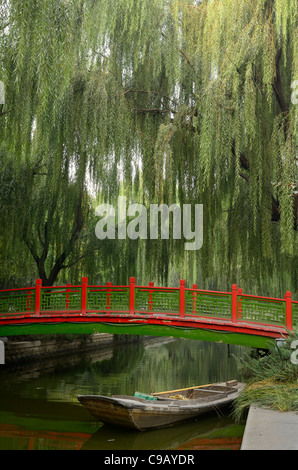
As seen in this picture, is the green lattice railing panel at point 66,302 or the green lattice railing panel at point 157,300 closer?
the green lattice railing panel at point 157,300

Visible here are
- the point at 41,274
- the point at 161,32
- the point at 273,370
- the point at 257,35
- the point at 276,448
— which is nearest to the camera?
the point at 276,448

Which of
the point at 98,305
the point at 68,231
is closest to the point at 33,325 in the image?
the point at 98,305

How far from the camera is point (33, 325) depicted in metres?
9.23

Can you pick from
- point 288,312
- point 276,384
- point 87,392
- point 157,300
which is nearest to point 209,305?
point 157,300

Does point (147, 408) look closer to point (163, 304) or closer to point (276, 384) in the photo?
point (276, 384)

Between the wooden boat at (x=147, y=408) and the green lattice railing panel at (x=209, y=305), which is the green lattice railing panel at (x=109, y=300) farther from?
the wooden boat at (x=147, y=408)

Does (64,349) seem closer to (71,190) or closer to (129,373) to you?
(129,373)

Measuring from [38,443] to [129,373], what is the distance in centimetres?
698

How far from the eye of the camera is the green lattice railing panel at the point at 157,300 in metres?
8.95

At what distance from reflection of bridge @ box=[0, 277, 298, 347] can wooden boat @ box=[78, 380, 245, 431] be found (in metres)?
1.33

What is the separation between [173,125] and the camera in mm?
8125

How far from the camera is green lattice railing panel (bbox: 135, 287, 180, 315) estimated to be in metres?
8.95

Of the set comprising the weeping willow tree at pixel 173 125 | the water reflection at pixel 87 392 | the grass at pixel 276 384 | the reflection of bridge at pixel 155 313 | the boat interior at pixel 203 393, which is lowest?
the water reflection at pixel 87 392

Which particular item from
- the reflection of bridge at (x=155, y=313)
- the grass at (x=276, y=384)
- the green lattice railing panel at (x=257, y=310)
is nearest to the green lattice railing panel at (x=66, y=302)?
the reflection of bridge at (x=155, y=313)
